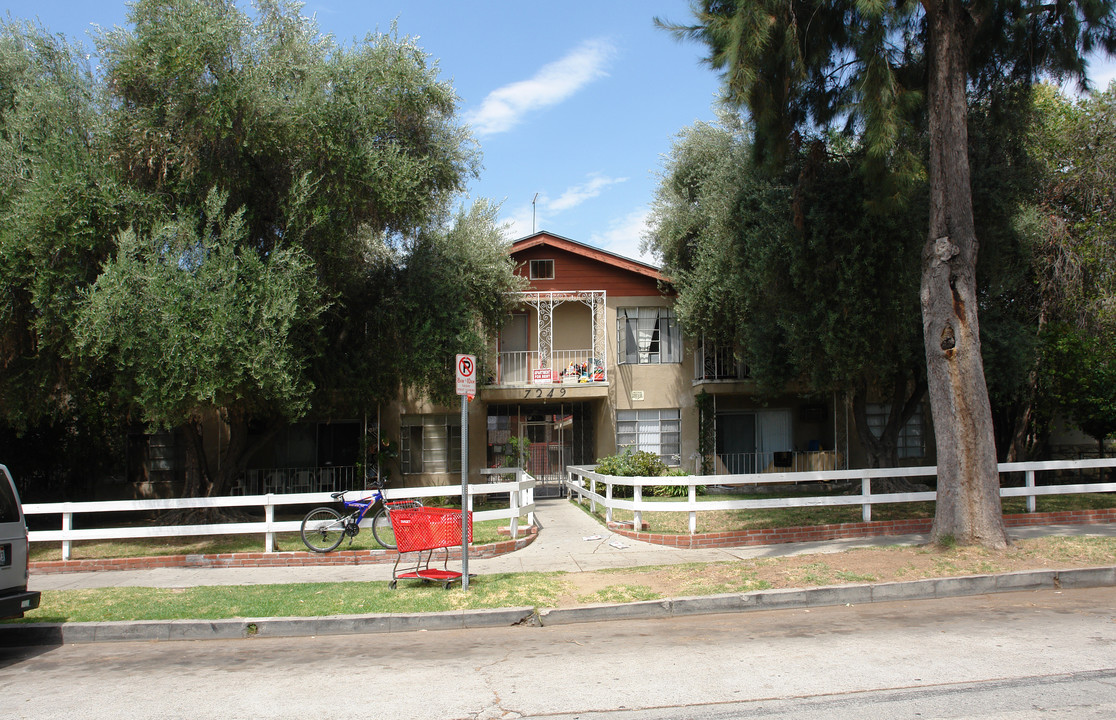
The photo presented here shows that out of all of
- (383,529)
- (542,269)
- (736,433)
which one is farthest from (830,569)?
(542,269)

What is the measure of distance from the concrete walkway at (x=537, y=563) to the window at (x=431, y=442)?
954 centimetres

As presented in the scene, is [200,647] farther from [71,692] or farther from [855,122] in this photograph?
[855,122]

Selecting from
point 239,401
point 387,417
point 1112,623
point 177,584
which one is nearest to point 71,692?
point 177,584

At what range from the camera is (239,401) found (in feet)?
45.9

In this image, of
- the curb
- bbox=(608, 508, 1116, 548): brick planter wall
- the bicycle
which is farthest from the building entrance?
the curb

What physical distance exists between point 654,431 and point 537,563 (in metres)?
11.7

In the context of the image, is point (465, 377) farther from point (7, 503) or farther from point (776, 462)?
point (776, 462)

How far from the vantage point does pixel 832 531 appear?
12398 mm

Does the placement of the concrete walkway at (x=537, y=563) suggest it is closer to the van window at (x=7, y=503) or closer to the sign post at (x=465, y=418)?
the sign post at (x=465, y=418)

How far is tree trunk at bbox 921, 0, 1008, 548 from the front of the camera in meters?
10.4

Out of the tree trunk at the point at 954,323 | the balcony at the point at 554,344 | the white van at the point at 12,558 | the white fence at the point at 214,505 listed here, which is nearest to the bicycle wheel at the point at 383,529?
the white fence at the point at 214,505

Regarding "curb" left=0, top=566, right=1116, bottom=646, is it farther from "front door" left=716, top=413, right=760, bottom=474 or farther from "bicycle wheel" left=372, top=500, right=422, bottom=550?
"front door" left=716, top=413, right=760, bottom=474

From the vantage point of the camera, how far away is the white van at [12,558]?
7457mm

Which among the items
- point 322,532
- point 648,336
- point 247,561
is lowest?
point 247,561
